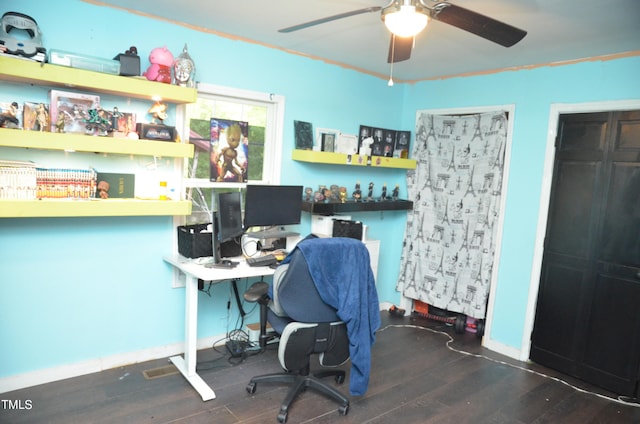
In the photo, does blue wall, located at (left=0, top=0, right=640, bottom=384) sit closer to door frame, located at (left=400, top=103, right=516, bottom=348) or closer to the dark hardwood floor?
door frame, located at (left=400, top=103, right=516, bottom=348)

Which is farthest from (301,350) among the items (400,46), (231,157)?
(400,46)

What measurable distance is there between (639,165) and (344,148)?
2.30 metres

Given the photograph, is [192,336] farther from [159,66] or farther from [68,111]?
[159,66]

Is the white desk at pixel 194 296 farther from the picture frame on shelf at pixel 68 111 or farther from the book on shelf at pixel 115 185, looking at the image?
the picture frame on shelf at pixel 68 111

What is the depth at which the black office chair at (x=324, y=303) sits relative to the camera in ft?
7.82

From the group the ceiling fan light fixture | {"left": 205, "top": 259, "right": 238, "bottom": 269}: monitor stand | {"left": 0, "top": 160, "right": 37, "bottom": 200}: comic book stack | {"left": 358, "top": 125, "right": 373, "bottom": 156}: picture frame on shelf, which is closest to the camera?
the ceiling fan light fixture

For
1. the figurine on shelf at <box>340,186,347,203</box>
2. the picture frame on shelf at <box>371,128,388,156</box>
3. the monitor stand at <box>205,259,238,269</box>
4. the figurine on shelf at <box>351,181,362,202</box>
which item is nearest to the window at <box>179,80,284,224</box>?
the monitor stand at <box>205,259,238,269</box>

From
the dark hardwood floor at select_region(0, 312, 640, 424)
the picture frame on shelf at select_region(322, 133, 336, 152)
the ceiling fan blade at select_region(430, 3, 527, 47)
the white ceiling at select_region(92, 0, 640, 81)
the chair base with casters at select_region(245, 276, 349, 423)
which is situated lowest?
the dark hardwood floor at select_region(0, 312, 640, 424)

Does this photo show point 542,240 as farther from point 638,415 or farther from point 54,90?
point 54,90

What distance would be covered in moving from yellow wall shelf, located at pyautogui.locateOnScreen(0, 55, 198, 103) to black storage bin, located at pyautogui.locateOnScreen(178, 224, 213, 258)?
0.90 m

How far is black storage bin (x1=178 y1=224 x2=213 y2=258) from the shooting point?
3.02m

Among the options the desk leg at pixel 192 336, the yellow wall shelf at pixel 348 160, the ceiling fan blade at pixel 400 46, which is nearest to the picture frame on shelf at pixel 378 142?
the yellow wall shelf at pixel 348 160

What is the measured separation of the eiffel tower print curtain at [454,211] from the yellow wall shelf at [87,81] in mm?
2476

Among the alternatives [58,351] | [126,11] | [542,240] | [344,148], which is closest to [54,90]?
[126,11]
